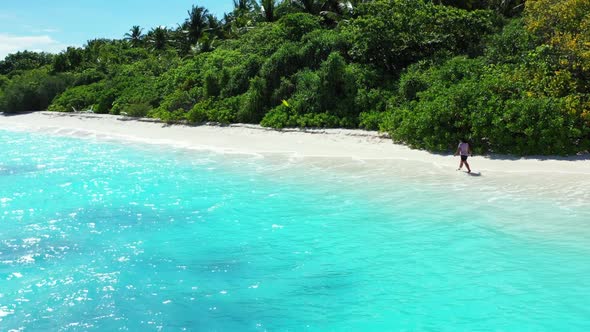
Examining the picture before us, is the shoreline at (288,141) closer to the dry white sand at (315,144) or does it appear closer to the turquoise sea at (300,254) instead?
the dry white sand at (315,144)

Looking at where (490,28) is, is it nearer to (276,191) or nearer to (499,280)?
(276,191)

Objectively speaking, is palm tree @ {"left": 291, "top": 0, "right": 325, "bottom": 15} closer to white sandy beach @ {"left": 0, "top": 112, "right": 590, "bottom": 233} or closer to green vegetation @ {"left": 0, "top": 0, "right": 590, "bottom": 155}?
green vegetation @ {"left": 0, "top": 0, "right": 590, "bottom": 155}

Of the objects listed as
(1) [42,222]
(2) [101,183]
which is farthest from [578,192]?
(2) [101,183]

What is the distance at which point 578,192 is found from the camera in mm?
13867

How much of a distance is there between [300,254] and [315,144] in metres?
12.4

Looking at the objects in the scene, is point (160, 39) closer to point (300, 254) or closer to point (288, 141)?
point (288, 141)

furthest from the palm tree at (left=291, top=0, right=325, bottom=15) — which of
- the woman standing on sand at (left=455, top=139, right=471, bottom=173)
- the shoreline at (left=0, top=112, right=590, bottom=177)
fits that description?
the woman standing on sand at (left=455, top=139, right=471, bottom=173)

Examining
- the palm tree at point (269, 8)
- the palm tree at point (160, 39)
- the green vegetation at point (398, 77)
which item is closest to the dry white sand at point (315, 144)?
the green vegetation at point (398, 77)

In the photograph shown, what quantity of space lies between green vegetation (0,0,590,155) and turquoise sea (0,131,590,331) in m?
3.02

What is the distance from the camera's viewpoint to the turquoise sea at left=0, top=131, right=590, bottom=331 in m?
8.27

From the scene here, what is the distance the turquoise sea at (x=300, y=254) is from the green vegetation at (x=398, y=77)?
3.02 meters

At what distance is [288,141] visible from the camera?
78.8 ft

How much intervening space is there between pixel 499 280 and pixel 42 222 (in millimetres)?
11941

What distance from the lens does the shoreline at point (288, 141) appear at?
1686 cm
